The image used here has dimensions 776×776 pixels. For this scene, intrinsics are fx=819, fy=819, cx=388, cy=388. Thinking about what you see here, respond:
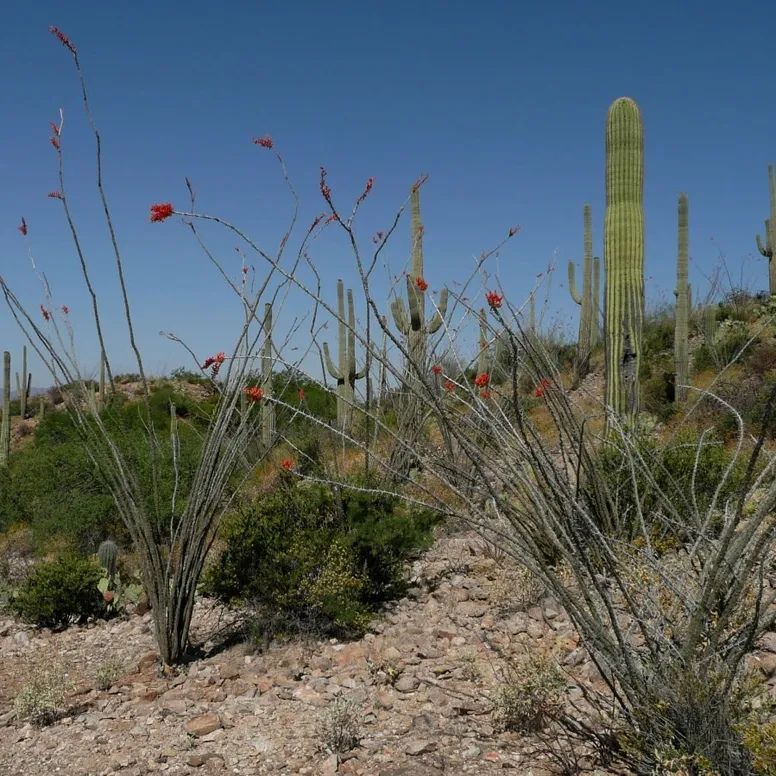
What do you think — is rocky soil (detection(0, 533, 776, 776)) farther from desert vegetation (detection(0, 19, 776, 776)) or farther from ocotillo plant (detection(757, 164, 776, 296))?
ocotillo plant (detection(757, 164, 776, 296))

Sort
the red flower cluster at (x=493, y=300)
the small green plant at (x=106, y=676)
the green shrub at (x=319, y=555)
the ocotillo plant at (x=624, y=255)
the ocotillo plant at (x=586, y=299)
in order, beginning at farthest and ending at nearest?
the ocotillo plant at (x=586, y=299) → the ocotillo plant at (x=624, y=255) → the green shrub at (x=319, y=555) → the small green plant at (x=106, y=676) → the red flower cluster at (x=493, y=300)

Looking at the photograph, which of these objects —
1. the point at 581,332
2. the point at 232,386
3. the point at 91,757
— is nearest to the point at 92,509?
the point at 232,386

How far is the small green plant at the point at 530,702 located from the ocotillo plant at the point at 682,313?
926cm

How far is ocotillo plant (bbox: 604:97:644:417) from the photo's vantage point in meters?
6.80

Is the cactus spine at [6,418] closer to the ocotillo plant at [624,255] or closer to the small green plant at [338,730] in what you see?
the ocotillo plant at [624,255]

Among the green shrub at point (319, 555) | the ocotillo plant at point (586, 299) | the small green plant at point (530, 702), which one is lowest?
the small green plant at point (530, 702)

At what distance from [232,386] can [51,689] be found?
176 cm

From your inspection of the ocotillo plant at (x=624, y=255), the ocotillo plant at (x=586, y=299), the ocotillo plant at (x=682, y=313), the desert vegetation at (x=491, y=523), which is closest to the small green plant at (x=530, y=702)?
the desert vegetation at (x=491, y=523)

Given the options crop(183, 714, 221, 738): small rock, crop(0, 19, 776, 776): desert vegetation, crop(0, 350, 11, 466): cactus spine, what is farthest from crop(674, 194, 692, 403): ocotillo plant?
crop(0, 350, 11, 466): cactus spine

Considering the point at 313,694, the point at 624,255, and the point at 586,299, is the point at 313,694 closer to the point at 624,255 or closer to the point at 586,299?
the point at 624,255

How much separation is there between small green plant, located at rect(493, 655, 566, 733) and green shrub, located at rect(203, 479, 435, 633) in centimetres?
138

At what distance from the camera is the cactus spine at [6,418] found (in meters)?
16.3

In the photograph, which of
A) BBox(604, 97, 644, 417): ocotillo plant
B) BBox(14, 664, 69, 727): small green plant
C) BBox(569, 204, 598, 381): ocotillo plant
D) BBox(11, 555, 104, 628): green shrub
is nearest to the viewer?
BBox(14, 664, 69, 727): small green plant

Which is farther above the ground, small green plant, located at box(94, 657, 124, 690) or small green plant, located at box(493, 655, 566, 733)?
small green plant, located at box(493, 655, 566, 733)
